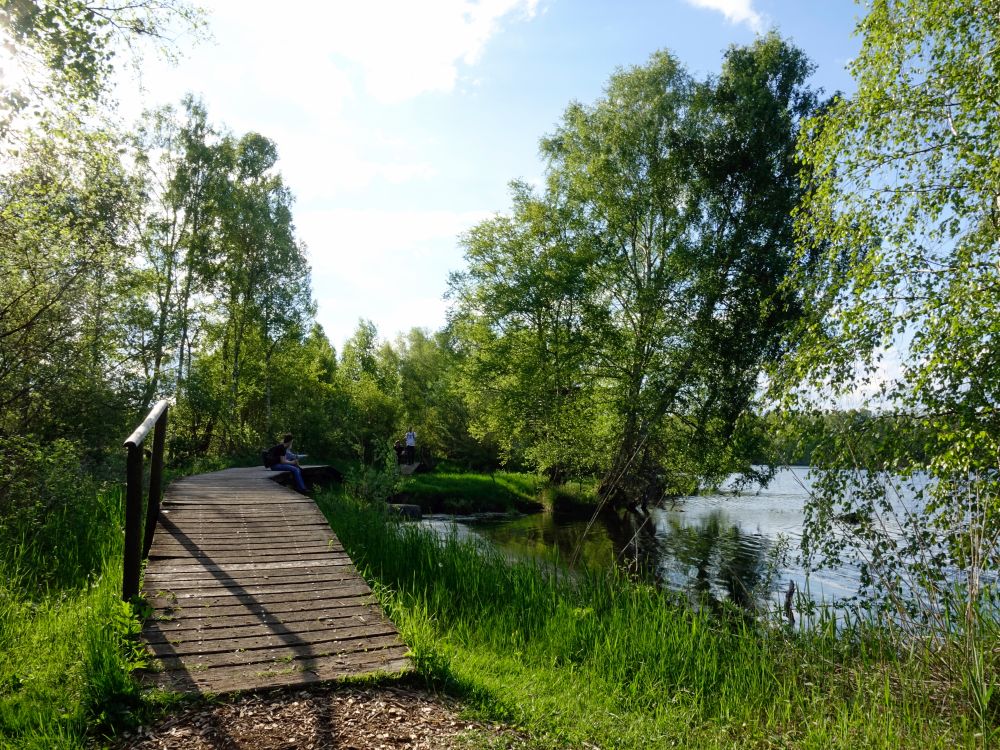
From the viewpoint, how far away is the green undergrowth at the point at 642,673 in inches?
154

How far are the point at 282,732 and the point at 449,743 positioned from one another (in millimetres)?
950

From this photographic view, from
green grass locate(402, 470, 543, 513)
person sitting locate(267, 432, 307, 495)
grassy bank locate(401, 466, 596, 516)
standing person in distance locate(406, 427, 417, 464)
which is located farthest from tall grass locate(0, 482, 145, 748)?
standing person in distance locate(406, 427, 417, 464)

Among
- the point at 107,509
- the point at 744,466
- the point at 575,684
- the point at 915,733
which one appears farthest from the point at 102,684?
the point at 744,466

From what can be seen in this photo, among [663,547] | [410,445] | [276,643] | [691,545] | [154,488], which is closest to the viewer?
[276,643]

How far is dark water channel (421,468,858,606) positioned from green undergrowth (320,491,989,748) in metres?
2.09

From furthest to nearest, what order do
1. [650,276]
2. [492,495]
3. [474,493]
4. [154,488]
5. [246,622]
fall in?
[492,495] < [474,493] < [650,276] < [154,488] < [246,622]

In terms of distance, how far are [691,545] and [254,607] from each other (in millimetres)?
14007

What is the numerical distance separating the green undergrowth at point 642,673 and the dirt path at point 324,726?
29 cm

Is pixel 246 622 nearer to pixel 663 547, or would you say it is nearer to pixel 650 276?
pixel 663 547

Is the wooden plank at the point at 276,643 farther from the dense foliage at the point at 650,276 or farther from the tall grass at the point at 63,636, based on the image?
the dense foliage at the point at 650,276

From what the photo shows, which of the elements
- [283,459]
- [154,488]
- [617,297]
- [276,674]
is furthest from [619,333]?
[276,674]

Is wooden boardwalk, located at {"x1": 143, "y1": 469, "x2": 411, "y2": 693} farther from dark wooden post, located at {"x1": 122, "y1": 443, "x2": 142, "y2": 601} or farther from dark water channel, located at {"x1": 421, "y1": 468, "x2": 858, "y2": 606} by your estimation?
dark water channel, located at {"x1": 421, "y1": 468, "x2": 858, "y2": 606}

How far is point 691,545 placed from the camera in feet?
55.4

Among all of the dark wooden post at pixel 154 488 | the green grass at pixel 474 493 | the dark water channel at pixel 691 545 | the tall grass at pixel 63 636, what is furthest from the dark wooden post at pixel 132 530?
the green grass at pixel 474 493
